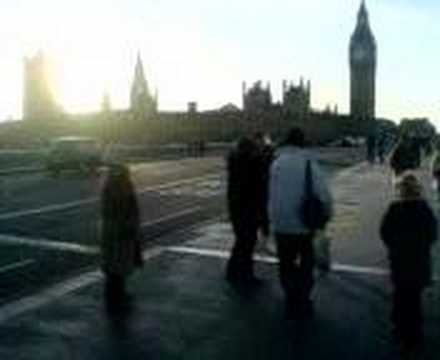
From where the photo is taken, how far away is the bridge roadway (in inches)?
601

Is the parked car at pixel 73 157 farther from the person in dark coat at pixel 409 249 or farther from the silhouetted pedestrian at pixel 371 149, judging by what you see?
the person in dark coat at pixel 409 249

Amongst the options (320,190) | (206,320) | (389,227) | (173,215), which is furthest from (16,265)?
(173,215)

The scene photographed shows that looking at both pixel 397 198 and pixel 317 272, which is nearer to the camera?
pixel 397 198

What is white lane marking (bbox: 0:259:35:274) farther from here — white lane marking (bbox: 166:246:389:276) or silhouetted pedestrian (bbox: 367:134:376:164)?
silhouetted pedestrian (bbox: 367:134:376:164)

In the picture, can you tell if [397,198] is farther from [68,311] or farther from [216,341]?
[68,311]

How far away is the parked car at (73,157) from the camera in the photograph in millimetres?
47594

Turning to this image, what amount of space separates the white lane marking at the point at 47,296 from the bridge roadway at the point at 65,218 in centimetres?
21

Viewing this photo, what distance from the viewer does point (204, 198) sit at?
30797 mm

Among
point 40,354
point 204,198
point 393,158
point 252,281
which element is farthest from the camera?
point 204,198

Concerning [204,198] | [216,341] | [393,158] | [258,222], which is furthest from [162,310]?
[204,198]

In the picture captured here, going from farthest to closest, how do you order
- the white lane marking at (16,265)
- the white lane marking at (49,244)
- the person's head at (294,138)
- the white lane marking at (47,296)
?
1. the white lane marking at (49,244)
2. the white lane marking at (16,265)
3. the white lane marking at (47,296)
4. the person's head at (294,138)

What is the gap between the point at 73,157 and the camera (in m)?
48.3

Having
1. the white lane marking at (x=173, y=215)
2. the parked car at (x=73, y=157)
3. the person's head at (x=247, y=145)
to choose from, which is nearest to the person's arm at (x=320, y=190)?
the person's head at (x=247, y=145)

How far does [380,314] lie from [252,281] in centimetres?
250
